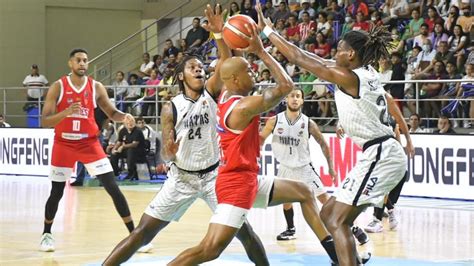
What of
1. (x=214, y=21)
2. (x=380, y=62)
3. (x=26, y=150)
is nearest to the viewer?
(x=214, y=21)

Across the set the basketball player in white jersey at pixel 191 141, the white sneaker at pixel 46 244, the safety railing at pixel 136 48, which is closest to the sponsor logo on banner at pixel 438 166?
the white sneaker at pixel 46 244

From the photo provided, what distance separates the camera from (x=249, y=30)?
774cm

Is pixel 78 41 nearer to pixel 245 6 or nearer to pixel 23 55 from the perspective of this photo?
pixel 23 55

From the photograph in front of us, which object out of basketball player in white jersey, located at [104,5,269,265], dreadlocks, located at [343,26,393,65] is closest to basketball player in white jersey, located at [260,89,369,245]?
basketball player in white jersey, located at [104,5,269,265]

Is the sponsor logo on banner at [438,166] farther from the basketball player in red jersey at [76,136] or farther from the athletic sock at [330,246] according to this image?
the athletic sock at [330,246]

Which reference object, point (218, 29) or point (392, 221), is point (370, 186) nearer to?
point (218, 29)

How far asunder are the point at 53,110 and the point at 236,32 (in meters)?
4.08

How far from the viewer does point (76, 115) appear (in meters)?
11.4

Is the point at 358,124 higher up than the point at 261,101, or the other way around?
the point at 261,101

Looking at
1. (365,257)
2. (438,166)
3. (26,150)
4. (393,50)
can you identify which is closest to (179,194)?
(365,257)

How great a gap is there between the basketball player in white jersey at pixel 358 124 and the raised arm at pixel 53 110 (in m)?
3.58

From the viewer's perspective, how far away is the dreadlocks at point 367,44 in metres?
8.34

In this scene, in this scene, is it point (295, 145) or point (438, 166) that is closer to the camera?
point (295, 145)

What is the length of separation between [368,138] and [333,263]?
4.97ft
